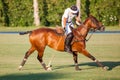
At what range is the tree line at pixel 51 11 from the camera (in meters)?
51.1

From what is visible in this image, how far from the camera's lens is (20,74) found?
17375mm

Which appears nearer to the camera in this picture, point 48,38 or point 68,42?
point 68,42

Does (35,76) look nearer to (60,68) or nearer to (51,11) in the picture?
(60,68)

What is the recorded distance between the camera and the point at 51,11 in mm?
51875

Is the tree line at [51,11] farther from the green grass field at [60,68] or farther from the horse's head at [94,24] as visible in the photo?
the horse's head at [94,24]

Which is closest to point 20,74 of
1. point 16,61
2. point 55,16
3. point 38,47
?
point 38,47

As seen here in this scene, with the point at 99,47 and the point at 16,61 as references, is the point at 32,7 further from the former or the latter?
the point at 16,61

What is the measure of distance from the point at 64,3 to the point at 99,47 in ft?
76.6

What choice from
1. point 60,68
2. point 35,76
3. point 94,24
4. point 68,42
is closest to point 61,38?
point 68,42

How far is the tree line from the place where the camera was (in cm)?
5112

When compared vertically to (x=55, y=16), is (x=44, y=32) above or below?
above

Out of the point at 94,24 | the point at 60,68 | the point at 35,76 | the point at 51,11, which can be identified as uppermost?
the point at 94,24

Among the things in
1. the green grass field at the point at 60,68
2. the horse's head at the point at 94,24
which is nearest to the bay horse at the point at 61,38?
the horse's head at the point at 94,24

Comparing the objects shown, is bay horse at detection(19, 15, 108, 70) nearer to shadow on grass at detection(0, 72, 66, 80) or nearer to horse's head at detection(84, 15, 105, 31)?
horse's head at detection(84, 15, 105, 31)
